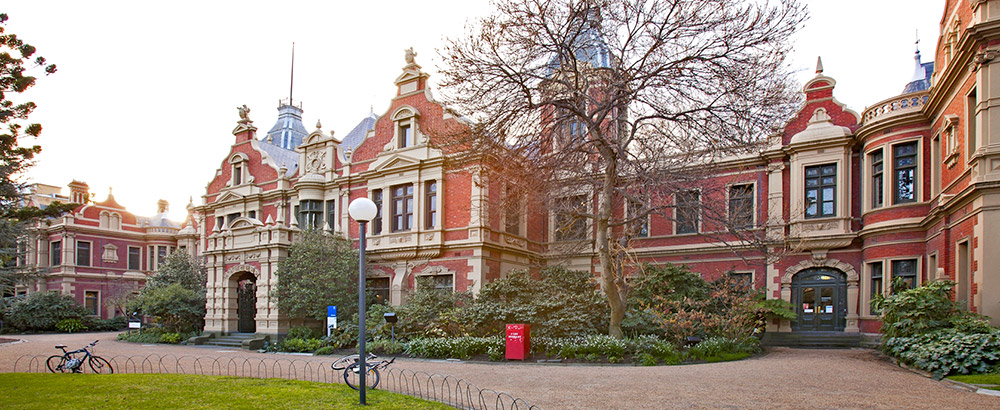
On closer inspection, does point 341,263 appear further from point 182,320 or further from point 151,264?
point 151,264

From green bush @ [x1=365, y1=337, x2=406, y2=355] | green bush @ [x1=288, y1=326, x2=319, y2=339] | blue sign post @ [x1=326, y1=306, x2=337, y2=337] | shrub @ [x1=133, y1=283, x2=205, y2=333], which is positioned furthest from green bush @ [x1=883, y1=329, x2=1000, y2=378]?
shrub @ [x1=133, y1=283, x2=205, y2=333]

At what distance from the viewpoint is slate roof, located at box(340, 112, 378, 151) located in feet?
97.7

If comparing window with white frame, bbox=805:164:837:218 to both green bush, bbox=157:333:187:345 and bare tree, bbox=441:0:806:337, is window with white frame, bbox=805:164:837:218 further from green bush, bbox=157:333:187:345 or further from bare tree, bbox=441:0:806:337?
green bush, bbox=157:333:187:345

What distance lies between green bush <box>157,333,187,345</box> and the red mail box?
627 inches

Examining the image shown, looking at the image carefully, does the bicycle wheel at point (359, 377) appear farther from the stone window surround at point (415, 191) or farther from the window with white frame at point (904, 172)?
the window with white frame at point (904, 172)

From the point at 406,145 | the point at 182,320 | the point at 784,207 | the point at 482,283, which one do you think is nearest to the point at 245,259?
the point at 182,320

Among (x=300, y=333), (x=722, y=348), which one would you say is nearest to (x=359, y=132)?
(x=300, y=333)

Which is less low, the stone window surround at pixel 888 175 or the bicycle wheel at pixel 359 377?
the stone window surround at pixel 888 175

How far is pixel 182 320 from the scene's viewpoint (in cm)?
2655

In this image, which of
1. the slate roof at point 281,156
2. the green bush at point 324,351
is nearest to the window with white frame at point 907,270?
the green bush at point 324,351

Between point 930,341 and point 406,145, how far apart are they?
57.1 feet

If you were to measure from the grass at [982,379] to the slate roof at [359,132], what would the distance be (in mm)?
24049

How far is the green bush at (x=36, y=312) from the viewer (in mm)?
33375

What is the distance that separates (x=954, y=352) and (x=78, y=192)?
49.7 m
